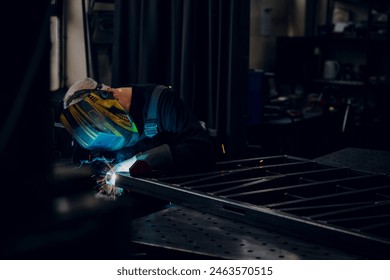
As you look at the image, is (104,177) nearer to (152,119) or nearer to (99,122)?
(99,122)

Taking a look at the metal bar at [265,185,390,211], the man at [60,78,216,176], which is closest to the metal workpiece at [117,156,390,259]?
the metal bar at [265,185,390,211]

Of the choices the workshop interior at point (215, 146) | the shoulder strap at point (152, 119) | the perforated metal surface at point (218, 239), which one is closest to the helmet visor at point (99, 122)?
the workshop interior at point (215, 146)

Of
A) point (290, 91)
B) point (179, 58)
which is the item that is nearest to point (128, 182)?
point (179, 58)

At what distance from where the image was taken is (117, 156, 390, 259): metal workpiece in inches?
45.7

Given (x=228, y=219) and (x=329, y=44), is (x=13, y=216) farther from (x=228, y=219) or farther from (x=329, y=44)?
(x=329, y=44)

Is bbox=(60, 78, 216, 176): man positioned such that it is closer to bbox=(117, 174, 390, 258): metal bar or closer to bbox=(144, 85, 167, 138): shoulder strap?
bbox=(144, 85, 167, 138): shoulder strap

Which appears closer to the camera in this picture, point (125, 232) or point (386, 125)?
point (125, 232)

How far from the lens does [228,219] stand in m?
1.36

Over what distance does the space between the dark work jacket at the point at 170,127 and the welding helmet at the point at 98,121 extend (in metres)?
0.20

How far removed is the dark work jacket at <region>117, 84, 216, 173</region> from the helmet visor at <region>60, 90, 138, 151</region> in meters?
0.20

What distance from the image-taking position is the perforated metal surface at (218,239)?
44.8 inches

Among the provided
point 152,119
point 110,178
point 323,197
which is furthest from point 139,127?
point 323,197

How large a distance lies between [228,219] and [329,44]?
5.86 m
